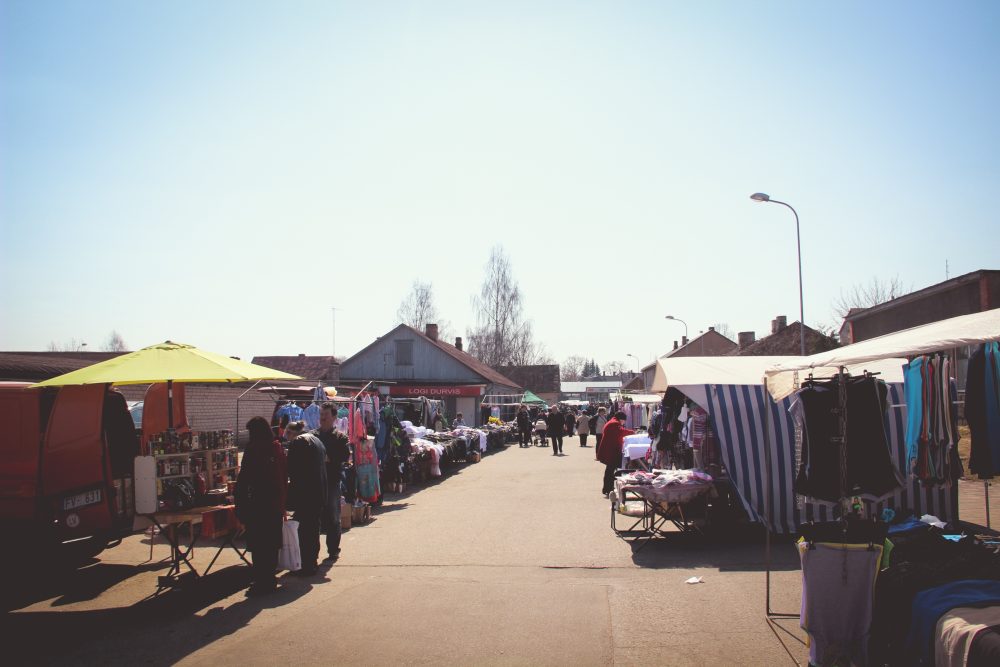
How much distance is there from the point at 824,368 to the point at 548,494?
9.55 meters

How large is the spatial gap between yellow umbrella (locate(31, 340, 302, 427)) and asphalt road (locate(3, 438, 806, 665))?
2.08m

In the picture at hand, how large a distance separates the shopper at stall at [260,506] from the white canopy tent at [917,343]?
5361 millimetres

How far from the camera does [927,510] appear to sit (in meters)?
9.73

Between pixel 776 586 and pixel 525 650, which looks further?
pixel 776 586

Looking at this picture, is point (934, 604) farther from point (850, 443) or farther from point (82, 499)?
point (82, 499)

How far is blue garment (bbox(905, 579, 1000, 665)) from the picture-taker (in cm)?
417

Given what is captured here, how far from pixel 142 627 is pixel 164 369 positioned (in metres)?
2.74

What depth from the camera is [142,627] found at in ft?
21.1

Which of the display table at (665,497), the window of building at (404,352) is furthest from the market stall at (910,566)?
the window of building at (404,352)

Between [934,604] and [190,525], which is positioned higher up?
[934,604]

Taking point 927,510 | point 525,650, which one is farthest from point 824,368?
point 927,510

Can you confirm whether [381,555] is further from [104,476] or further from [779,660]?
[779,660]

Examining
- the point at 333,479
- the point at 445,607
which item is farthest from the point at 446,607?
the point at 333,479

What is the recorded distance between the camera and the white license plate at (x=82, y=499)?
759 cm
